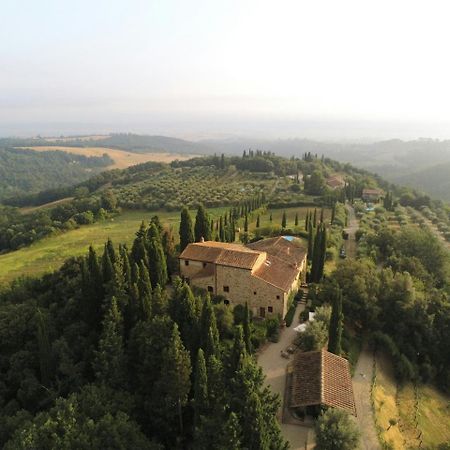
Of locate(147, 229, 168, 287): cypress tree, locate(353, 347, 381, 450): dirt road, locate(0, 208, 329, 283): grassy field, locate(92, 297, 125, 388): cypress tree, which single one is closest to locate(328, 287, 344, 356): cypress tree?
locate(353, 347, 381, 450): dirt road

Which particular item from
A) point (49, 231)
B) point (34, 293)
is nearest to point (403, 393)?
point (34, 293)

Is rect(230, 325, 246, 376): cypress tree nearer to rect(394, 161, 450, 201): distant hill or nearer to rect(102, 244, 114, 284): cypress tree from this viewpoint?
rect(102, 244, 114, 284): cypress tree

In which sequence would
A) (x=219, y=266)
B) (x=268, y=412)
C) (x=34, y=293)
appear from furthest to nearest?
(x=34, y=293), (x=219, y=266), (x=268, y=412)

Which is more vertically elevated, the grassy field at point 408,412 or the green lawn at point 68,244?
the grassy field at point 408,412

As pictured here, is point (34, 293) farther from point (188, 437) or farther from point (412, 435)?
point (412, 435)

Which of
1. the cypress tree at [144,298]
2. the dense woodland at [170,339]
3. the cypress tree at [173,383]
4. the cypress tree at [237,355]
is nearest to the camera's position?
the dense woodland at [170,339]

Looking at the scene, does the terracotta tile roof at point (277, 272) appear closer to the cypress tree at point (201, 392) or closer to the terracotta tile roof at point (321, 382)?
the terracotta tile roof at point (321, 382)

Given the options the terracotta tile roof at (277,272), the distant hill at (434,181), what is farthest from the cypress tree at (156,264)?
the distant hill at (434,181)

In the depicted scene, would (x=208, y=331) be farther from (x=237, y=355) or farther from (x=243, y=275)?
(x=243, y=275)
